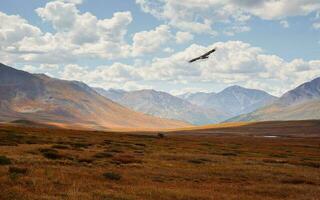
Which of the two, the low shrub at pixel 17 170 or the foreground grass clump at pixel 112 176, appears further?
the foreground grass clump at pixel 112 176

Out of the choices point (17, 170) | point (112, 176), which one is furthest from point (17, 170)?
point (112, 176)

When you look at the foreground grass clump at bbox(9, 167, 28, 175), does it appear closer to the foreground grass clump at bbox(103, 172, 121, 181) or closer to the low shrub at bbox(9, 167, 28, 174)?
the low shrub at bbox(9, 167, 28, 174)

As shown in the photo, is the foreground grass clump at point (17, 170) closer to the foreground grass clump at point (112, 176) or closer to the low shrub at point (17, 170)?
the low shrub at point (17, 170)

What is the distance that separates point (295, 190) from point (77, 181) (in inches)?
608

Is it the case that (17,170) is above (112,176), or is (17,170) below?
above

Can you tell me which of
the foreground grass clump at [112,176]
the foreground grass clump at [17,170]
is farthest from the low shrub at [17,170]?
the foreground grass clump at [112,176]

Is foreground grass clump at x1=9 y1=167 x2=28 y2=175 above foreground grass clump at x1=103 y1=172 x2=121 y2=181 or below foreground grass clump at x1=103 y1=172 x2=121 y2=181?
above

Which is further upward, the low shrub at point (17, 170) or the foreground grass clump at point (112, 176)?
the low shrub at point (17, 170)

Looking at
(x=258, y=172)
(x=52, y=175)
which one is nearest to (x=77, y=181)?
(x=52, y=175)

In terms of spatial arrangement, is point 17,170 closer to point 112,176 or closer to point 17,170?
point 17,170

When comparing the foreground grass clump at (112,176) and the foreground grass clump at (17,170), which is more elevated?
the foreground grass clump at (17,170)

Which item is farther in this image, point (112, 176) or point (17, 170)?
point (112, 176)

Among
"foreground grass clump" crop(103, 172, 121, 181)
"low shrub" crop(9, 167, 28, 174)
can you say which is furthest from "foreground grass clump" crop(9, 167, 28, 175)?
"foreground grass clump" crop(103, 172, 121, 181)

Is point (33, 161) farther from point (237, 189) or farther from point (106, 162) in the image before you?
point (237, 189)
